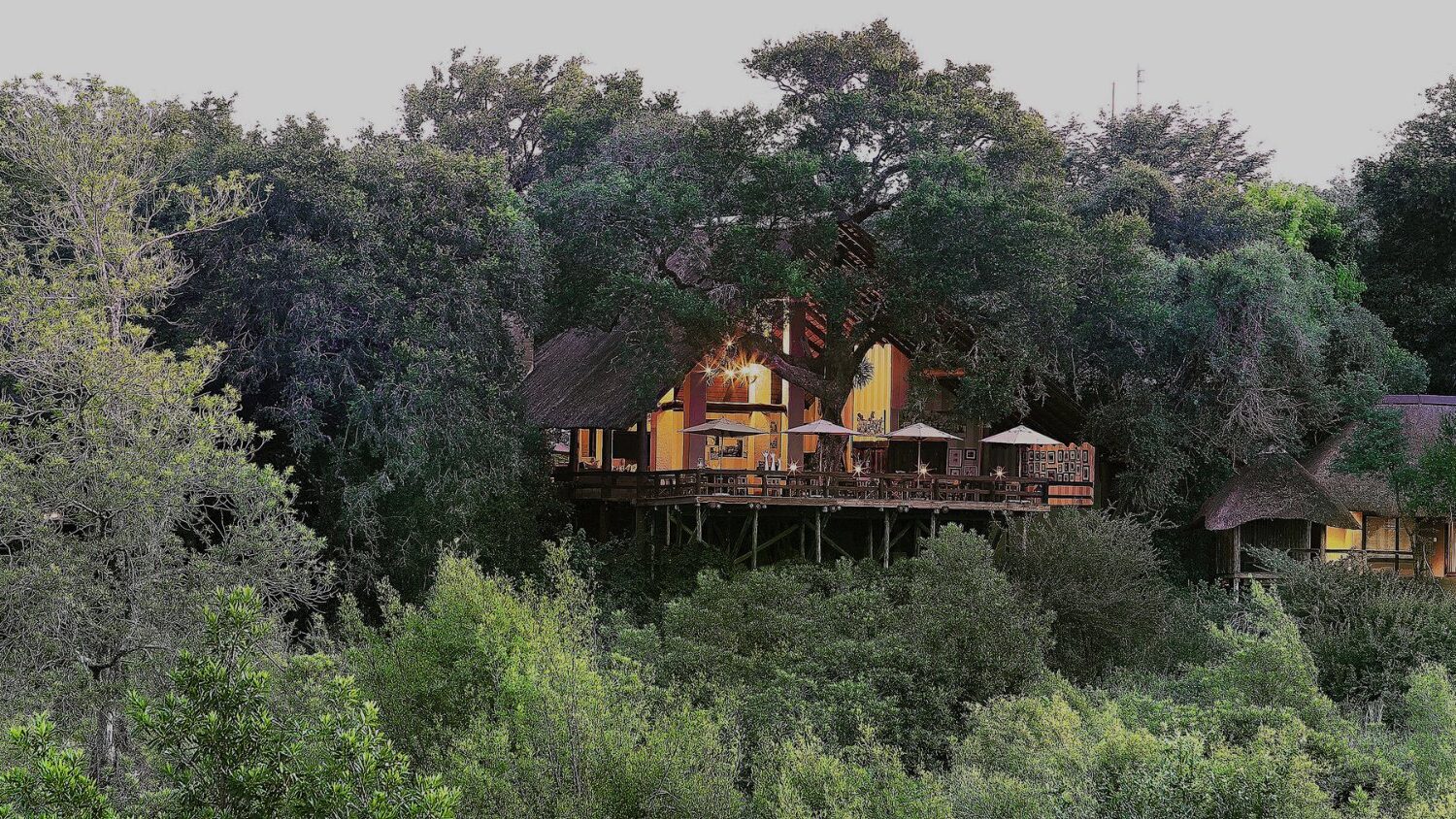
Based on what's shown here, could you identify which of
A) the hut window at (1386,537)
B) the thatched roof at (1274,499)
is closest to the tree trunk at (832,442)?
the thatched roof at (1274,499)

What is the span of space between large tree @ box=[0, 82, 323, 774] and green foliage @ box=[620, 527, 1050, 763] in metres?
6.16

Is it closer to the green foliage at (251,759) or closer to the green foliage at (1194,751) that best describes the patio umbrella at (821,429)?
the green foliage at (1194,751)

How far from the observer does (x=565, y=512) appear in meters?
33.7

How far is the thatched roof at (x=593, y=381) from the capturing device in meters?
33.0

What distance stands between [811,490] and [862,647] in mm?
6869

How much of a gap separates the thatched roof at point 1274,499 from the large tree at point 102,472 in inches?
874

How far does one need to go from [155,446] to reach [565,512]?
13.1 meters

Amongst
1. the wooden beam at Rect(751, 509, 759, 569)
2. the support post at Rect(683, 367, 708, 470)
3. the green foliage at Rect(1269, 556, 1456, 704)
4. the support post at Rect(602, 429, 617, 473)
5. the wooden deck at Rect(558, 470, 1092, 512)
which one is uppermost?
the support post at Rect(683, 367, 708, 470)

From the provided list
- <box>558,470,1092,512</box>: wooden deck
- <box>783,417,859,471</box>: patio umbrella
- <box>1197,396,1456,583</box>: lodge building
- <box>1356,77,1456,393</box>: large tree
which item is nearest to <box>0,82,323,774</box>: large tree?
<box>558,470,1092,512</box>: wooden deck

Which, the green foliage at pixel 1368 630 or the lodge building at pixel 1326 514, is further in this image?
the lodge building at pixel 1326 514

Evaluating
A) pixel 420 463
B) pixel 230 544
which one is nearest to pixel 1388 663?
pixel 420 463

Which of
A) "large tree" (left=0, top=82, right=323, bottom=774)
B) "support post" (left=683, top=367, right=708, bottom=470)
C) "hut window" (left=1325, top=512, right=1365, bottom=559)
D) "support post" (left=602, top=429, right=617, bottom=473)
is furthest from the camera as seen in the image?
"hut window" (left=1325, top=512, right=1365, bottom=559)

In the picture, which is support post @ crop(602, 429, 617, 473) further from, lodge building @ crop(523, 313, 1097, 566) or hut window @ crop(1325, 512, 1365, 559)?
hut window @ crop(1325, 512, 1365, 559)

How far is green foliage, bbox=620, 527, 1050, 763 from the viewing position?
2438 cm
